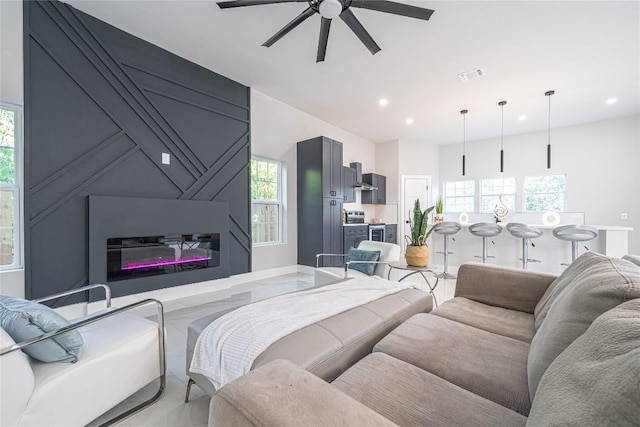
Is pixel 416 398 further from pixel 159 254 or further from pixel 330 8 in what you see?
pixel 159 254

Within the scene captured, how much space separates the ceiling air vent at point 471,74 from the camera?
380 cm

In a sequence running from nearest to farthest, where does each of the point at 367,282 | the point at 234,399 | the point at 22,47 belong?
the point at 234,399
the point at 367,282
the point at 22,47

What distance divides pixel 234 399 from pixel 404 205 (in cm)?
695

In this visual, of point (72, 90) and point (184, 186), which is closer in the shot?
point (72, 90)

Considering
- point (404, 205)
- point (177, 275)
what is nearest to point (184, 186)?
point (177, 275)

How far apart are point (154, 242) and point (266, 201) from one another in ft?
6.42

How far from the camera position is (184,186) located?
11.8ft

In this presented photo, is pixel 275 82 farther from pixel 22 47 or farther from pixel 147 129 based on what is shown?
pixel 22 47

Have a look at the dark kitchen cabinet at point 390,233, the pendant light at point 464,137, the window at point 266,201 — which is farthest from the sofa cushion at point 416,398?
the dark kitchen cabinet at point 390,233

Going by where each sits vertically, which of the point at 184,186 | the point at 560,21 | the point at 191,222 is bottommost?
the point at 191,222

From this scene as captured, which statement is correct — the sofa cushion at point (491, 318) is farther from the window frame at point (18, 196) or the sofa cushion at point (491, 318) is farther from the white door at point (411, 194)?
the white door at point (411, 194)

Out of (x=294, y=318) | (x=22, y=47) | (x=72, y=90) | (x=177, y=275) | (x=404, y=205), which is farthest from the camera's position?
(x=404, y=205)

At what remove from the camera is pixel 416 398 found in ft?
3.11

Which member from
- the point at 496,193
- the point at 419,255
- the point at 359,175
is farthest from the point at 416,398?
the point at 496,193
